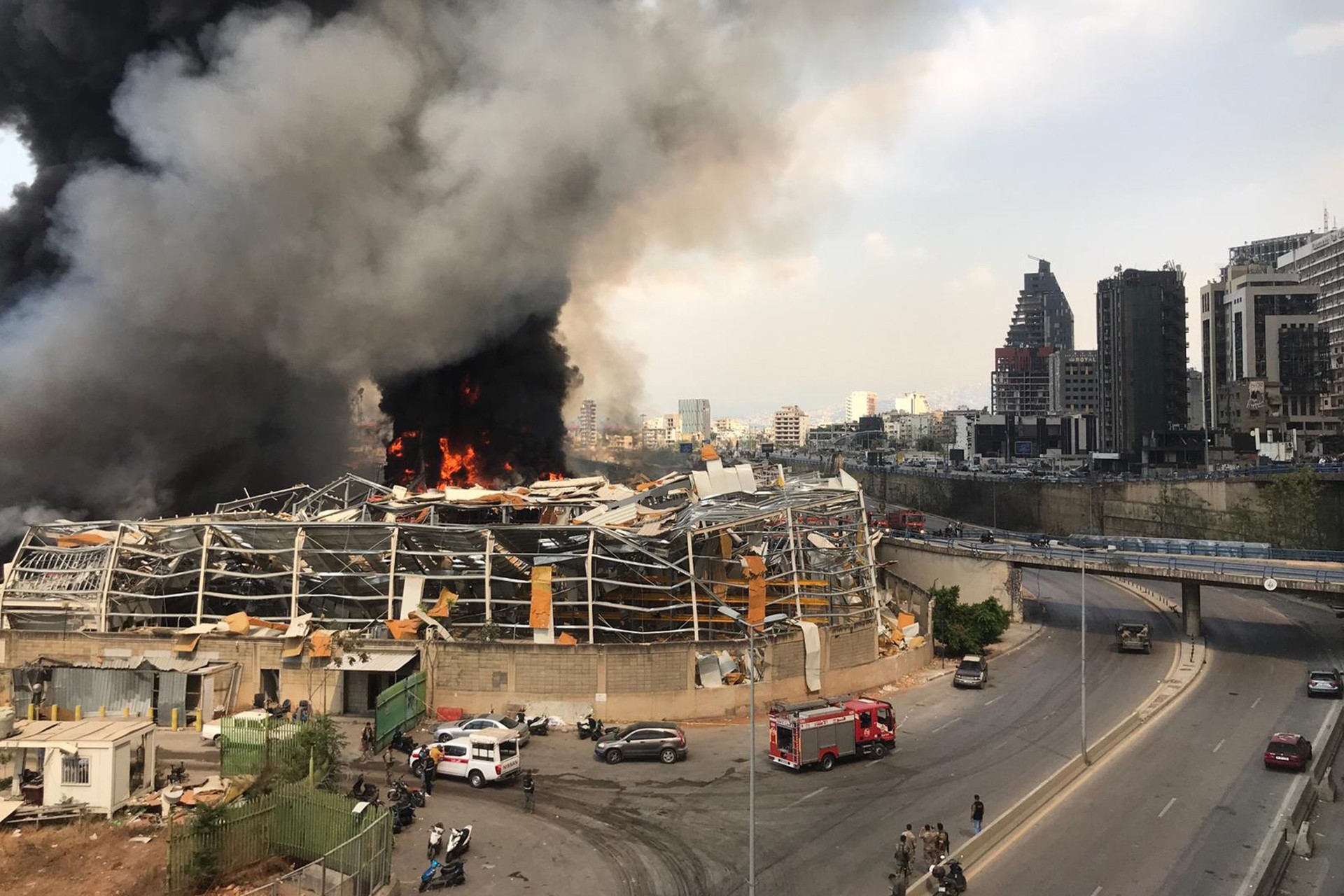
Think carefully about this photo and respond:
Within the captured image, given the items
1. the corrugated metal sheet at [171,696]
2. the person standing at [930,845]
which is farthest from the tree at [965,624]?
the corrugated metal sheet at [171,696]

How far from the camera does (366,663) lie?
29.2m

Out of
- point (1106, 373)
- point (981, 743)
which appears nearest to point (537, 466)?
point (981, 743)

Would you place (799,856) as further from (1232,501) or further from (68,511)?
(1232,501)

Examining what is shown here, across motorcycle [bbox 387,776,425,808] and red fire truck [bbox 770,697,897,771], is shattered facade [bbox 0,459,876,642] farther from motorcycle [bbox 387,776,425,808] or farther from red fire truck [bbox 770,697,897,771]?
motorcycle [bbox 387,776,425,808]

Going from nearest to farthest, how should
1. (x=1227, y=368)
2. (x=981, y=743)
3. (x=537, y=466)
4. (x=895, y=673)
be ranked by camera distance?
(x=981, y=743)
(x=895, y=673)
(x=537, y=466)
(x=1227, y=368)

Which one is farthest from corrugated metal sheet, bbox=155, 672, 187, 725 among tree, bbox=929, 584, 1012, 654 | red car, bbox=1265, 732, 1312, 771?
red car, bbox=1265, 732, 1312, 771

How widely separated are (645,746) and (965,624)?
2059 cm

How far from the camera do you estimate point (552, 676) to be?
95.7 feet

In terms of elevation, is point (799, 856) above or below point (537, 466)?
below

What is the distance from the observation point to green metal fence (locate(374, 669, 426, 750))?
2605cm

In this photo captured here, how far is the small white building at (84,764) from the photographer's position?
65.7 ft

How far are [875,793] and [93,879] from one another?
1727 cm

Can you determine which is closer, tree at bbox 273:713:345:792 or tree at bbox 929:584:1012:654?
tree at bbox 273:713:345:792

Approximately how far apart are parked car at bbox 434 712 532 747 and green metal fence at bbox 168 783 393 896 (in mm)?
6396
